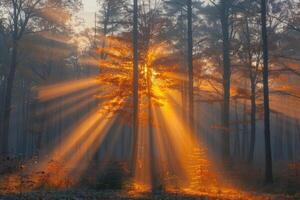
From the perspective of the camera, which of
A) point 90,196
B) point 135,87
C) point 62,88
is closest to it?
point 90,196

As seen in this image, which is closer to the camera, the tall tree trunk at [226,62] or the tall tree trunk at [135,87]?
the tall tree trunk at [135,87]

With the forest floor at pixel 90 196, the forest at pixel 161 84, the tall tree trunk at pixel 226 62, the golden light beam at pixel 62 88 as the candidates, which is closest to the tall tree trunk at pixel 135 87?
the forest at pixel 161 84

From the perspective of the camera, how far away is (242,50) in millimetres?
31734

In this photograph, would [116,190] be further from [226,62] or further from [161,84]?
[226,62]

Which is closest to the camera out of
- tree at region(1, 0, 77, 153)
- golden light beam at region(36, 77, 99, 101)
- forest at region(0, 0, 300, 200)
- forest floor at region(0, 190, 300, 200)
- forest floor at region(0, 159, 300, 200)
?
forest floor at region(0, 190, 300, 200)

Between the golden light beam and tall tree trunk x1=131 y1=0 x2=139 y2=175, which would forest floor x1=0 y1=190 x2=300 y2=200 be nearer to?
tall tree trunk x1=131 y1=0 x2=139 y2=175

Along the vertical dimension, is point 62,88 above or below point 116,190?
above

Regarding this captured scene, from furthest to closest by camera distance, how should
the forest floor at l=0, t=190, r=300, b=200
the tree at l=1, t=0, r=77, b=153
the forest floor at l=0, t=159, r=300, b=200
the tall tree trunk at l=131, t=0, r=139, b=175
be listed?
the tree at l=1, t=0, r=77, b=153
the tall tree trunk at l=131, t=0, r=139, b=175
the forest floor at l=0, t=159, r=300, b=200
the forest floor at l=0, t=190, r=300, b=200

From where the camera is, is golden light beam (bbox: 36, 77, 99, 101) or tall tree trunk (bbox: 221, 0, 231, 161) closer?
tall tree trunk (bbox: 221, 0, 231, 161)

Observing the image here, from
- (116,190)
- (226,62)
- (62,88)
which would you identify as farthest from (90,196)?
(62,88)

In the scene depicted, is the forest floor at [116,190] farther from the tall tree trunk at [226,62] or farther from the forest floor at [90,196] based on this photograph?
the tall tree trunk at [226,62]

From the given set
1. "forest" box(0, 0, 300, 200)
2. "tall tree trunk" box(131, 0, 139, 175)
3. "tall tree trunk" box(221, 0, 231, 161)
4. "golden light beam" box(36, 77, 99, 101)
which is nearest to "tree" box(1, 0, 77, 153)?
"forest" box(0, 0, 300, 200)

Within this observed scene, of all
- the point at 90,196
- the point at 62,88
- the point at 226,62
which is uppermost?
the point at 226,62

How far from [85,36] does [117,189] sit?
26.2 m
